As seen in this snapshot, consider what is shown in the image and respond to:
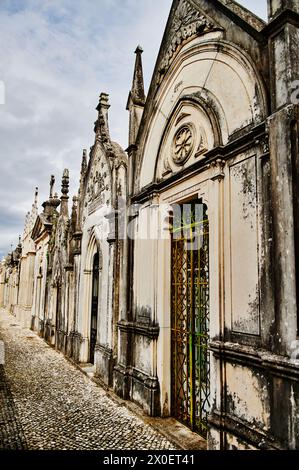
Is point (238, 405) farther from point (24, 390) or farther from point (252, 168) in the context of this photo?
point (24, 390)

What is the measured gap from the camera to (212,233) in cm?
457

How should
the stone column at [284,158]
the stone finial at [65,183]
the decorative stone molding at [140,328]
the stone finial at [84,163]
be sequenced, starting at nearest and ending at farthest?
the stone column at [284,158], the decorative stone molding at [140,328], the stone finial at [84,163], the stone finial at [65,183]

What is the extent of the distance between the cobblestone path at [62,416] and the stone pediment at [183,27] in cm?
578

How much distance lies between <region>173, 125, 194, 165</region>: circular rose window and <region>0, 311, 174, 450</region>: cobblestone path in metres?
4.10

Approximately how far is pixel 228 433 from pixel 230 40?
4782 millimetres

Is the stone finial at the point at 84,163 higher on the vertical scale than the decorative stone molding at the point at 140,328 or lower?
higher

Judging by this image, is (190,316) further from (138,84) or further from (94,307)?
(138,84)

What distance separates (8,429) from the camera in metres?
5.15

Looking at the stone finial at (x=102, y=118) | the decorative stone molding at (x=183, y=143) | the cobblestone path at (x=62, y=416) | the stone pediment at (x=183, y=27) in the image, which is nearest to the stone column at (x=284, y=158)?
the stone pediment at (x=183, y=27)

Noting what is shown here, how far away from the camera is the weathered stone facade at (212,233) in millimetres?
3439

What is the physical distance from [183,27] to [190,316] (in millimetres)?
4644

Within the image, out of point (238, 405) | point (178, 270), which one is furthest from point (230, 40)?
point (238, 405)

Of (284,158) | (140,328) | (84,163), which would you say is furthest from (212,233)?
(84,163)

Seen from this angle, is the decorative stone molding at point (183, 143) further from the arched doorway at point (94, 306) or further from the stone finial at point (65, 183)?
the stone finial at point (65, 183)
